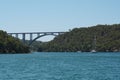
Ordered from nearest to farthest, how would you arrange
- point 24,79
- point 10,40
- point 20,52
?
point 24,79 → point 10,40 → point 20,52

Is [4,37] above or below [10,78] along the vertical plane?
above

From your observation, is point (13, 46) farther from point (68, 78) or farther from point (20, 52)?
point (68, 78)

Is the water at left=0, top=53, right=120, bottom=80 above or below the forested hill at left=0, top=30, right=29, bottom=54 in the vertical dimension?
below

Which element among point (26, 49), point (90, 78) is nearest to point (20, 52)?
point (26, 49)

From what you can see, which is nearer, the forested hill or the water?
the water

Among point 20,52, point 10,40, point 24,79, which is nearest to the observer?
point 24,79

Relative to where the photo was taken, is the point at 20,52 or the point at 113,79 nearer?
the point at 113,79

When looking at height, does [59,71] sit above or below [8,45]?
below

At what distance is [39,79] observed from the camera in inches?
1802

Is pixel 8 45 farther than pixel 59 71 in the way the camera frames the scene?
Yes

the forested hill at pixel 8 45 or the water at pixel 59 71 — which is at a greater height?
the forested hill at pixel 8 45

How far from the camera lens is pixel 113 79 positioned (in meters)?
46.8

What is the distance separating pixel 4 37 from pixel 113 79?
126m

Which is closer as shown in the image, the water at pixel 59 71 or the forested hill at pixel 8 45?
the water at pixel 59 71
